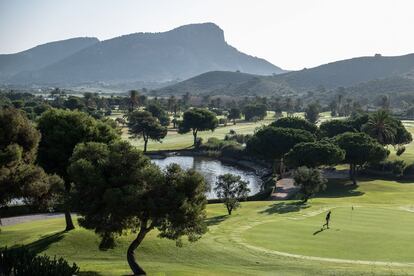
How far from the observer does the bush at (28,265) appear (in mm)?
23859

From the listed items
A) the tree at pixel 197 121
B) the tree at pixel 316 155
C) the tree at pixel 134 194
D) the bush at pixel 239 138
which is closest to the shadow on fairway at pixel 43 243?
the tree at pixel 134 194

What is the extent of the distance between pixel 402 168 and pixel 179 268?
75.8m

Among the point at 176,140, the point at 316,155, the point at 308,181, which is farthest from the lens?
the point at 176,140

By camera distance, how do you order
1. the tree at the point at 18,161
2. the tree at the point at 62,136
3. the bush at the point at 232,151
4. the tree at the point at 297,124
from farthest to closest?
the bush at the point at 232,151 < the tree at the point at 297,124 < the tree at the point at 62,136 < the tree at the point at 18,161

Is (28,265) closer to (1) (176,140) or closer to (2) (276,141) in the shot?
(2) (276,141)

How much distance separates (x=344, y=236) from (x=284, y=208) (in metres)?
17.1

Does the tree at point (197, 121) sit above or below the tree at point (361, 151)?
above

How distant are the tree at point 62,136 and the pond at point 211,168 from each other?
48.9 meters

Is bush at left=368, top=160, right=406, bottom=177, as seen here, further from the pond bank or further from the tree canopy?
the pond bank

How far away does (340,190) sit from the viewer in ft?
270

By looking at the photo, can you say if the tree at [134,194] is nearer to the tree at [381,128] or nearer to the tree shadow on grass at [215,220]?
the tree shadow on grass at [215,220]

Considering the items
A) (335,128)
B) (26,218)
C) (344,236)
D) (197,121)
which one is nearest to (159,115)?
(197,121)

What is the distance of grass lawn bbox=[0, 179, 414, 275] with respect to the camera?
109ft

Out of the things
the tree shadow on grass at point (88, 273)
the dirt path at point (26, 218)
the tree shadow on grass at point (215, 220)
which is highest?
the tree shadow on grass at point (88, 273)
